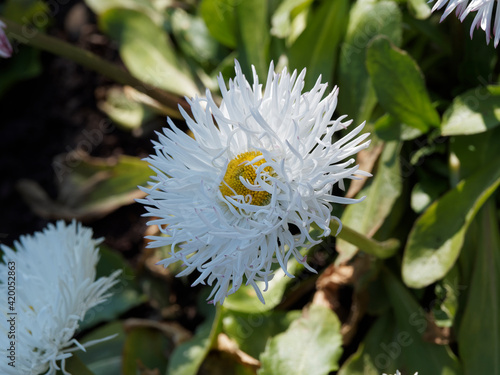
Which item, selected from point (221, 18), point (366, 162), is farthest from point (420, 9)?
point (221, 18)

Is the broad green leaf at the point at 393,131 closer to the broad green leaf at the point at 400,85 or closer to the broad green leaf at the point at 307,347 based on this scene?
the broad green leaf at the point at 400,85

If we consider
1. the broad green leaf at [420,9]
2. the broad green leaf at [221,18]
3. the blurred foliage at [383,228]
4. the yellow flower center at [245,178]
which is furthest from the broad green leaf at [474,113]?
the broad green leaf at [221,18]

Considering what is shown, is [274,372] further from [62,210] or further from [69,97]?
[69,97]

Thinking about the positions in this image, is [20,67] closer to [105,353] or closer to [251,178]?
[105,353]

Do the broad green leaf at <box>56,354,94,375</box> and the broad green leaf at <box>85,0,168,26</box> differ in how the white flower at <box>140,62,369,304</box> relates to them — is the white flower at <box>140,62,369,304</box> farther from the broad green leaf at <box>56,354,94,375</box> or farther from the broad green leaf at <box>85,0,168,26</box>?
the broad green leaf at <box>85,0,168,26</box>

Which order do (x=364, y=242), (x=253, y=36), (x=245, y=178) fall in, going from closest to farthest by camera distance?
(x=245, y=178) → (x=364, y=242) → (x=253, y=36)
